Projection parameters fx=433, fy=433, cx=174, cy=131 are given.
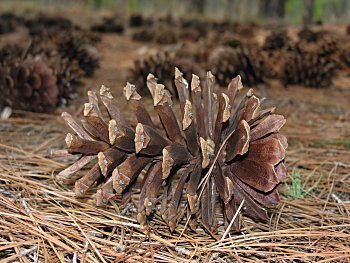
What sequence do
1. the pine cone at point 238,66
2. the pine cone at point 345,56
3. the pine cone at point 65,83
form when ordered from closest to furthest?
the pine cone at point 65,83
the pine cone at point 238,66
the pine cone at point 345,56

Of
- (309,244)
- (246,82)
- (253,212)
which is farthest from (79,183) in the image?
(246,82)

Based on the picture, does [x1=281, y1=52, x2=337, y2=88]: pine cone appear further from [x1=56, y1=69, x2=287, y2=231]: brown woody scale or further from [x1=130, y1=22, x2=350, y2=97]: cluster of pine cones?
[x1=56, y1=69, x2=287, y2=231]: brown woody scale

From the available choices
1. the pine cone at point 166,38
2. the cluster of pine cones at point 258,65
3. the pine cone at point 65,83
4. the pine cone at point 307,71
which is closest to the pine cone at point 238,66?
the cluster of pine cones at point 258,65

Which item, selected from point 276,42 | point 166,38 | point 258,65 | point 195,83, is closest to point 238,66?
point 258,65

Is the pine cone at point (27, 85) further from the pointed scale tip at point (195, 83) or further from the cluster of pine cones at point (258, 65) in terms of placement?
the pointed scale tip at point (195, 83)

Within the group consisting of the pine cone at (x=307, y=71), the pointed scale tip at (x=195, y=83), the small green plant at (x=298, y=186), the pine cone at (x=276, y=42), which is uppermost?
the pointed scale tip at (x=195, y=83)

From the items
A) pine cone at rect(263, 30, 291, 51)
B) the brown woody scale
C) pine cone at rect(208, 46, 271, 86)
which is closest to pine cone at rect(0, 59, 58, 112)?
the brown woody scale

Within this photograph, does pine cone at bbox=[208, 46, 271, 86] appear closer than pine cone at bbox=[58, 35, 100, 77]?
Yes
